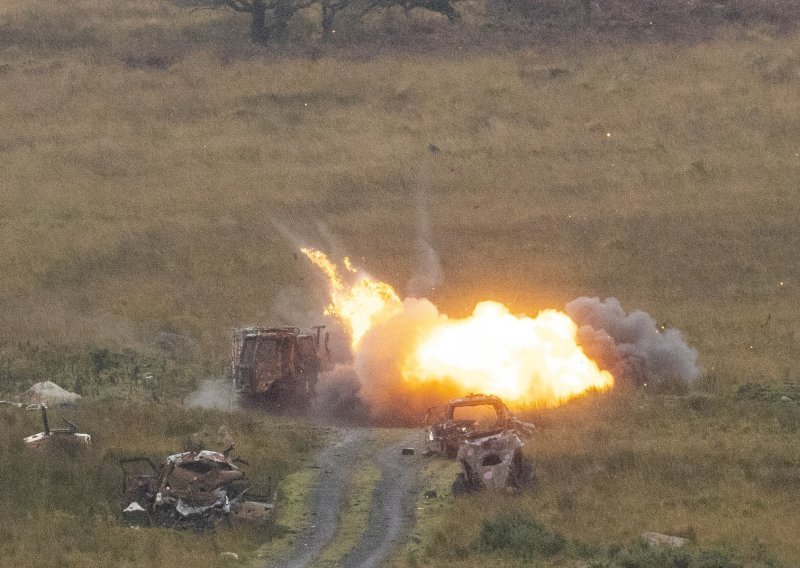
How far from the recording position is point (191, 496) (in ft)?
104

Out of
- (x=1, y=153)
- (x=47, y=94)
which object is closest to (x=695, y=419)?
(x=1, y=153)

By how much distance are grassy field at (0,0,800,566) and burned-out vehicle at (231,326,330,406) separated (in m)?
2.18

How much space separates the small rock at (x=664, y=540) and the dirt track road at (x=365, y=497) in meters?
4.27

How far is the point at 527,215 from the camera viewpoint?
63.2 m

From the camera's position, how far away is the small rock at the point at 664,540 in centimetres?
2862

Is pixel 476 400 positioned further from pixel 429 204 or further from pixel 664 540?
pixel 429 204

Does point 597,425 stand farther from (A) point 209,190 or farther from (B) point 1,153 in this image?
(B) point 1,153

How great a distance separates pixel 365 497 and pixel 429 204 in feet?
103

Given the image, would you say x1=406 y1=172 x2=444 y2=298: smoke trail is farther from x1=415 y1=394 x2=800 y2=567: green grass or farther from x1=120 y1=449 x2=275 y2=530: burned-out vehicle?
x1=120 y1=449 x2=275 y2=530: burned-out vehicle

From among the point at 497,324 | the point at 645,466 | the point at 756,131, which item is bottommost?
the point at 645,466

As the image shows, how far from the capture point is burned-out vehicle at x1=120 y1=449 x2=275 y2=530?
3159 cm

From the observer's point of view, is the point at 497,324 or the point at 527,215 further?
the point at 527,215

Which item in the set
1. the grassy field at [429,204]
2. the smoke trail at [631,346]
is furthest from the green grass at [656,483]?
the smoke trail at [631,346]

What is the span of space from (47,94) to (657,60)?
27082 millimetres
